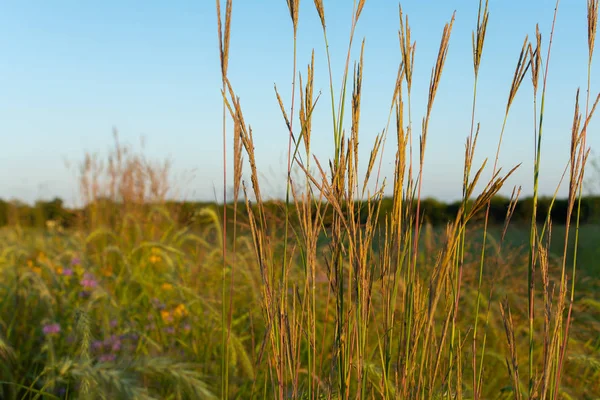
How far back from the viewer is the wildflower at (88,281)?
3.18 metres

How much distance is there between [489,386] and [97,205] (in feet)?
14.2

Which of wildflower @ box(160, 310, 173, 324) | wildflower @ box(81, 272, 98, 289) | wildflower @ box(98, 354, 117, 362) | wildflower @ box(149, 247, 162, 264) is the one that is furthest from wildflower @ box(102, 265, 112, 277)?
wildflower @ box(98, 354, 117, 362)

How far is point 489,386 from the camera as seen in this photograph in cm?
262

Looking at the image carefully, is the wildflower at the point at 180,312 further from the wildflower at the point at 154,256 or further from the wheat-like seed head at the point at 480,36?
the wheat-like seed head at the point at 480,36

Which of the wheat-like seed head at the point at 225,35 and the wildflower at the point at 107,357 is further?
the wildflower at the point at 107,357

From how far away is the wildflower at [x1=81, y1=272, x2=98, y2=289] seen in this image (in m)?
3.18

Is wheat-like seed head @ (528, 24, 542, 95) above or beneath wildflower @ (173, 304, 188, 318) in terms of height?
above

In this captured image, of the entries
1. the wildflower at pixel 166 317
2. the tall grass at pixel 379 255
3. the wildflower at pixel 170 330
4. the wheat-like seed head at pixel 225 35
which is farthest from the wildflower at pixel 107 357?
the wheat-like seed head at pixel 225 35

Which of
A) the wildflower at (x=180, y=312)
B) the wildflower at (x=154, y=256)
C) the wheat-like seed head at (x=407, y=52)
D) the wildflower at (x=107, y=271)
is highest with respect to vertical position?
the wheat-like seed head at (x=407, y=52)

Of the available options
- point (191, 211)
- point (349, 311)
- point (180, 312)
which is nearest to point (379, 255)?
point (349, 311)

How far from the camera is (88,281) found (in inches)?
126

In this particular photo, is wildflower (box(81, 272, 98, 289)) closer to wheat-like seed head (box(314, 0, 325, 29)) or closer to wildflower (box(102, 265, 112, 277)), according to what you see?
wildflower (box(102, 265, 112, 277))

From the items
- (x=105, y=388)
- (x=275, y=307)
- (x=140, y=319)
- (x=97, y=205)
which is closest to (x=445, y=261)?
(x=275, y=307)

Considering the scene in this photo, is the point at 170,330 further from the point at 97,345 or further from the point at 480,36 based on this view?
the point at 480,36
